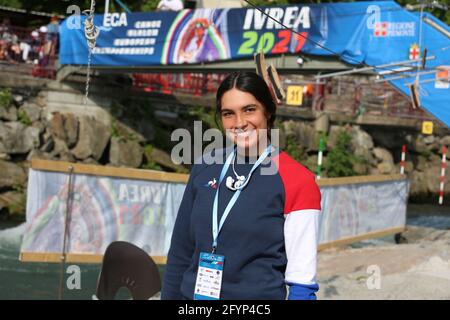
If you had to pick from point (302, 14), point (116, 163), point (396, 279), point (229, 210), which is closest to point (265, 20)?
A: point (302, 14)

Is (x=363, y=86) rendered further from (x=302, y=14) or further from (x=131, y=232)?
(x=131, y=232)

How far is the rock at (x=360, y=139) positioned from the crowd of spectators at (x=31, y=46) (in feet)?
32.8

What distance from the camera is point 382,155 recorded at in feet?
68.2

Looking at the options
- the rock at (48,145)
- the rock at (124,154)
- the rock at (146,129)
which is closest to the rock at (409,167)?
the rock at (146,129)

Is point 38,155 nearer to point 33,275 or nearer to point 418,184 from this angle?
point 33,275

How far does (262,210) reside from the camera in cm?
215

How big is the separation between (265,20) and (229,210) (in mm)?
8559

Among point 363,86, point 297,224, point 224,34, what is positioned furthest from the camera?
point 363,86

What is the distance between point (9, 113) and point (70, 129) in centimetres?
145

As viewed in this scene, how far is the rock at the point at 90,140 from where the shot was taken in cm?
1484

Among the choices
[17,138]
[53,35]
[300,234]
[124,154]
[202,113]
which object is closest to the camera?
[300,234]

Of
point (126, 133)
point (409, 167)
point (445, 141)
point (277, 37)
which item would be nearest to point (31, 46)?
point (126, 133)

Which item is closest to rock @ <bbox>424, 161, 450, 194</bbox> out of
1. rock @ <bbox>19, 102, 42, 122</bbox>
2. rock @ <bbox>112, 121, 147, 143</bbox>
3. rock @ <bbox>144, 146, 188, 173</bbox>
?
rock @ <bbox>144, 146, 188, 173</bbox>

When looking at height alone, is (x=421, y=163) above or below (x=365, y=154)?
below
